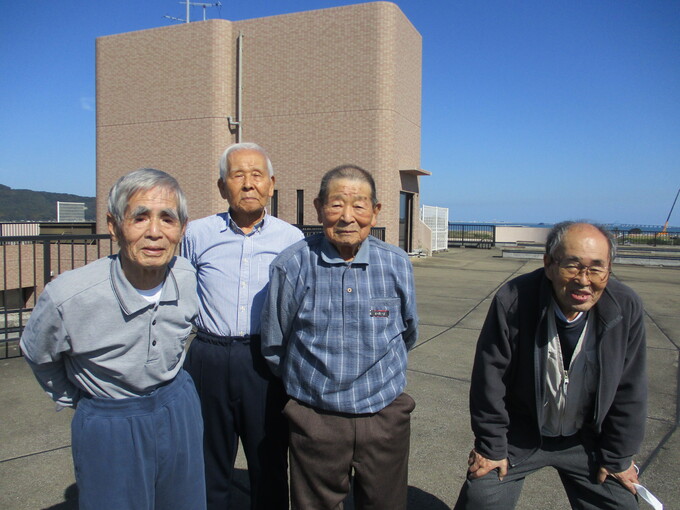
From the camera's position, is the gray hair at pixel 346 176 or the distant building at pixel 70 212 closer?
the gray hair at pixel 346 176

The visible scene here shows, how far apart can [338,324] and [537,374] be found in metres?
0.86

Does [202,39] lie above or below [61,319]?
above

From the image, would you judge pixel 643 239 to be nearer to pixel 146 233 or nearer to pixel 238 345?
pixel 238 345

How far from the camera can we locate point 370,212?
2.12m

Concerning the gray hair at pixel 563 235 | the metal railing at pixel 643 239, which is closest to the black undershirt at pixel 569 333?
the gray hair at pixel 563 235

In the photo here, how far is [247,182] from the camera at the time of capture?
7.68 ft

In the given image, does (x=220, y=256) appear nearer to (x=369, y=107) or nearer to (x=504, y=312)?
(x=504, y=312)

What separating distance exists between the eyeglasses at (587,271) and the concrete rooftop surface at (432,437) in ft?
5.05

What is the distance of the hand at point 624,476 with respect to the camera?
2.15 m

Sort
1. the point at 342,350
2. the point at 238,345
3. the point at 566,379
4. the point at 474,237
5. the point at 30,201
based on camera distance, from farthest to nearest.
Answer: the point at 30,201 → the point at 474,237 → the point at 238,345 → the point at 566,379 → the point at 342,350

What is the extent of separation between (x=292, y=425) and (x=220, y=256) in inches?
31.9

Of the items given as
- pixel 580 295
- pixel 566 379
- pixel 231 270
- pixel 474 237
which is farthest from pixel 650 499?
pixel 474 237

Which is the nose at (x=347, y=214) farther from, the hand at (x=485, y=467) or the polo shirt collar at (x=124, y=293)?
the hand at (x=485, y=467)

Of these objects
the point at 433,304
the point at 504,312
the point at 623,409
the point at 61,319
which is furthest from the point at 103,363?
the point at 433,304
